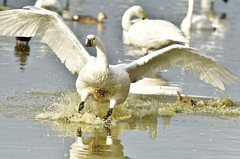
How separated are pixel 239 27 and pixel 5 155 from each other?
18606mm

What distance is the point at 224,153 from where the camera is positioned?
6.18m

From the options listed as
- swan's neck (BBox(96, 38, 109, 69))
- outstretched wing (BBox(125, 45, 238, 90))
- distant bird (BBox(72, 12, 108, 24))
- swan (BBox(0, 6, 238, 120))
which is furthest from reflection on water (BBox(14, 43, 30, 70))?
distant bird (BBox(72, 12, 108, 24))

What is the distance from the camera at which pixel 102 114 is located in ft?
27.5

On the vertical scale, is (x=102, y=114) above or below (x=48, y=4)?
below

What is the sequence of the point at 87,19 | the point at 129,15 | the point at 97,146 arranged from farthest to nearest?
the point at 87,19 → the point at 129,15 → the point at 97,146

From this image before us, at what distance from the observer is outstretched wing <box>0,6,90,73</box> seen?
8.23 meters

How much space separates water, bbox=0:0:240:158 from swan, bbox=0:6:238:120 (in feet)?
1.47

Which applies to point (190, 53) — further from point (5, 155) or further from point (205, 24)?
point (205, 24)

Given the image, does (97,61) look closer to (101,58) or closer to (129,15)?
(101,58)

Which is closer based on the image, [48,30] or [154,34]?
[48,30]

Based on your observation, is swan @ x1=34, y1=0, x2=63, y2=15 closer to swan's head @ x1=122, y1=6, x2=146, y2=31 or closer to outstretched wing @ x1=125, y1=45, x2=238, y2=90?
swan's head @ x1=122, y1=6, x2=146, y2=31

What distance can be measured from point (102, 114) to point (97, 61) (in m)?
1.21

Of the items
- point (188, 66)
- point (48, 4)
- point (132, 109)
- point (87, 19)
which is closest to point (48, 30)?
point (132, 109)

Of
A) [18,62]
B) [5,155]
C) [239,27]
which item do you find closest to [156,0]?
[239,27]
